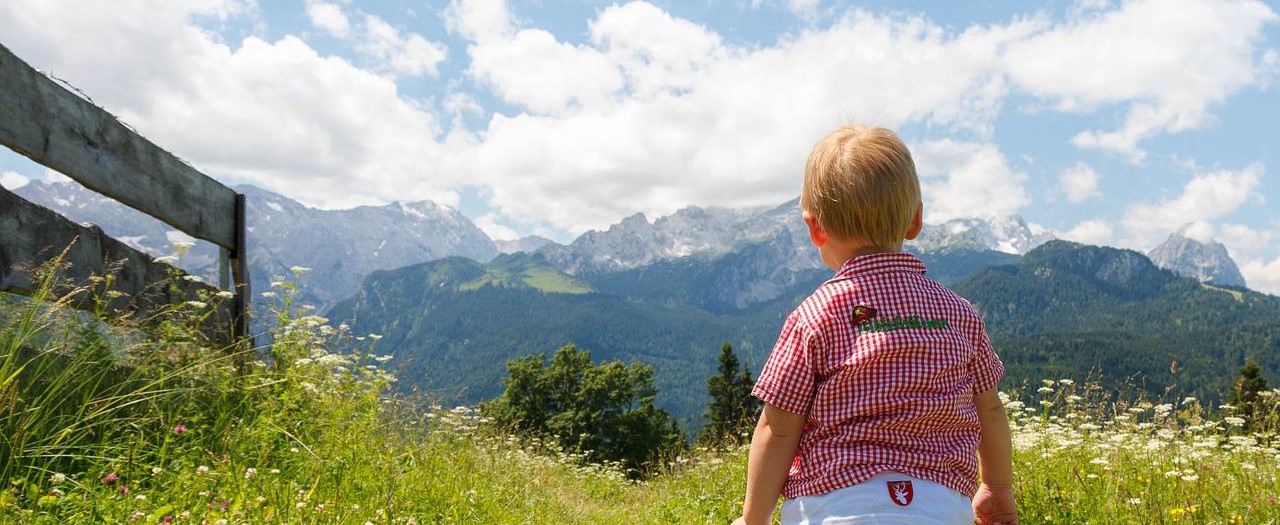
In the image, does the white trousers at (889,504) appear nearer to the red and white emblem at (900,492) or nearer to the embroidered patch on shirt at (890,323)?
the red and white emblem at (900,492)

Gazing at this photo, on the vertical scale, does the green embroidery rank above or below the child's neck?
below

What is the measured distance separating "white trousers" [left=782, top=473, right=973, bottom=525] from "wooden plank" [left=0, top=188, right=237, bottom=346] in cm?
348

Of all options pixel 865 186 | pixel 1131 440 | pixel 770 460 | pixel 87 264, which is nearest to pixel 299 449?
pixel 87 264

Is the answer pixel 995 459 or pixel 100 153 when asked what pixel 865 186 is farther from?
pixel 100 153

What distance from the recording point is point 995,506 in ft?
8.29

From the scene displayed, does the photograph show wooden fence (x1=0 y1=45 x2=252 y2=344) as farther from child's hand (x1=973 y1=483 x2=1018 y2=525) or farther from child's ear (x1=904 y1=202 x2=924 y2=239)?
child's hand (x1=973 y1=483 x2=1018 y2=525)

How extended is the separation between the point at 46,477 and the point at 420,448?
2.23 metres

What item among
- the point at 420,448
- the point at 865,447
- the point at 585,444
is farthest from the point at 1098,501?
the point at 585,444

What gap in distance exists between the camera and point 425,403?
619 cm

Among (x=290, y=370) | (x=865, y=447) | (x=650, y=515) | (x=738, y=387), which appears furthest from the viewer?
(x=738, y=387)

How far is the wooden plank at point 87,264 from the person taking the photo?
3.69 meters

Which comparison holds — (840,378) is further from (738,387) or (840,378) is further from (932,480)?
(738,387)

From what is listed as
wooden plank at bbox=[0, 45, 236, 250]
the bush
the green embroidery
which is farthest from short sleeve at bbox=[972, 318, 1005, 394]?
the bush

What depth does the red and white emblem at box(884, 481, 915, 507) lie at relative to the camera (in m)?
2.05
